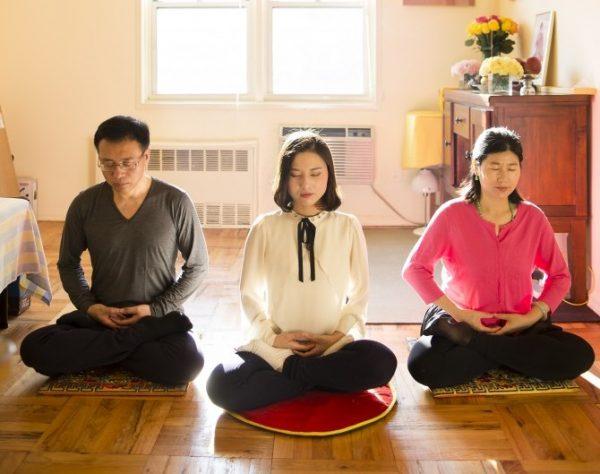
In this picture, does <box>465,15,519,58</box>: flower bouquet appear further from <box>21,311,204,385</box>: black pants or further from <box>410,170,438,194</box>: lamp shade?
<box>21,311,204,385</box>: black pants

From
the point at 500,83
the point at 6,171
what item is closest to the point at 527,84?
the point at 500,83

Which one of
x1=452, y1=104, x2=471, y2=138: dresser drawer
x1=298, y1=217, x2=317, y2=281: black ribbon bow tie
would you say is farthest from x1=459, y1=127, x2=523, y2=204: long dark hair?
x1=452, y1=104, x2=471, y2=138: dresser drawer

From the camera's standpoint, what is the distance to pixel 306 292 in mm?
2494

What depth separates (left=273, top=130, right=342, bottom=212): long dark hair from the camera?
246 cm

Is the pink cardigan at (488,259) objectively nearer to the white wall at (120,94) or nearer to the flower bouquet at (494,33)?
the flower bouquet at (494,33)

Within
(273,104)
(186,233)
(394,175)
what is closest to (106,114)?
(273,104)

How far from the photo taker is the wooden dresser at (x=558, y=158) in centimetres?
345

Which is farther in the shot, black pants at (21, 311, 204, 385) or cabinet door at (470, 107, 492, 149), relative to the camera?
cabinet door at (470, 107, 492, 149)

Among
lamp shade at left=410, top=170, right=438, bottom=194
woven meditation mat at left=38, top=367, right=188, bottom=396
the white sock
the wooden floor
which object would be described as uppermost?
lamp shade at left=410, top=170, right=438, bottom=194

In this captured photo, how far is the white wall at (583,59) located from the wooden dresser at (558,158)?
0.12 ft

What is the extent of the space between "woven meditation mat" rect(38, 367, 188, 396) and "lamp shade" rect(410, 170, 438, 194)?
280 centimetres

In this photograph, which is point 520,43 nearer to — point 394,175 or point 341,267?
point 394,175

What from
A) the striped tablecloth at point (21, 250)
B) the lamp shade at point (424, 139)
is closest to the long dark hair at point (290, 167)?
the striped tablecloth at point (21, 250)

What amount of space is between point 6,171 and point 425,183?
2.35 meters
